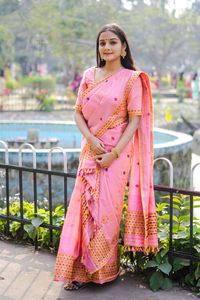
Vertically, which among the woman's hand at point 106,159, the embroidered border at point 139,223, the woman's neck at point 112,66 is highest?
the woman's neck at point 112,66

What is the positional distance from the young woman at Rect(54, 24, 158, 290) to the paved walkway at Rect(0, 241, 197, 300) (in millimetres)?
84

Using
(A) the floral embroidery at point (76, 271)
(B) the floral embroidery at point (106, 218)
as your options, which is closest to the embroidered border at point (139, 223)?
(B) the floral embroidery at point (106, 218)

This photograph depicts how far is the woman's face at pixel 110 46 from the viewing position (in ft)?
8.91

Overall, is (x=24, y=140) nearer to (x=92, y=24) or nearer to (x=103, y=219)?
(x=103, y=219)

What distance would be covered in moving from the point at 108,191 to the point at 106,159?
21 centimetres

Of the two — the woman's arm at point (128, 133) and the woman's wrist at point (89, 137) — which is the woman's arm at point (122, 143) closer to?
the woman's arm at point (128, 133)

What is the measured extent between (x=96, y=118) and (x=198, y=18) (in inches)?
777

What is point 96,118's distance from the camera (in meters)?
2.75

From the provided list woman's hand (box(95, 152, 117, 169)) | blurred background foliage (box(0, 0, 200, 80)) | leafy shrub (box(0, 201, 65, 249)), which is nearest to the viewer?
woman's hand (box(95, 152, 117, 169))

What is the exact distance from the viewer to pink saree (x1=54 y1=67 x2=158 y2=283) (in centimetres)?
272

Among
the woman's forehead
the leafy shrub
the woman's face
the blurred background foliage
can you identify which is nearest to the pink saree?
the woman's face

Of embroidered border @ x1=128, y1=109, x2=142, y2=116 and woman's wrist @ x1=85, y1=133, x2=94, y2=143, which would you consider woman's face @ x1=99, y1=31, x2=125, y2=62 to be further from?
woman's wrist @ x1=85, y1=133, x2=94, y2=143

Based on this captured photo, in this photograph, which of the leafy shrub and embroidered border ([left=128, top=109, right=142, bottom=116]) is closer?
embroidered border ([left=128, top=109, right=142, bottom=116])

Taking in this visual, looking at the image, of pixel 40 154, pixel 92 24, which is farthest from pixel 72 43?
pixel 40 154
